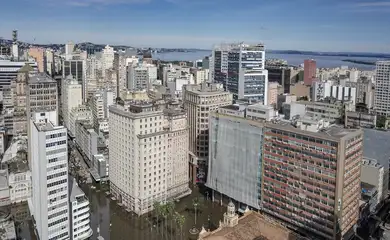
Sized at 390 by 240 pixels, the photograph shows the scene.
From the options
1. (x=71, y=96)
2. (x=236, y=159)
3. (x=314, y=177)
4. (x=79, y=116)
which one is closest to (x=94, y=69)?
(x=71, y=96)

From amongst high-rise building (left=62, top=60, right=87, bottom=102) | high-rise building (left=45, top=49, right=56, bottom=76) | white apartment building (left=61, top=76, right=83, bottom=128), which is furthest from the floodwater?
high-rise building (left=45, top=49, right=56, bottom=76)

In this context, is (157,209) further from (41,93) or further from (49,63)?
(49,63)

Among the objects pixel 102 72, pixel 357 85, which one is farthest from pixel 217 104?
pixel 102 72

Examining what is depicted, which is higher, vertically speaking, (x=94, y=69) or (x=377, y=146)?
(x=94, y=69)

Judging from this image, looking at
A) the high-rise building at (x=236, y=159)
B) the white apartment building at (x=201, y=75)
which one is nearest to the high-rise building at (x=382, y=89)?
the white apartment building at (x=201, y=75)

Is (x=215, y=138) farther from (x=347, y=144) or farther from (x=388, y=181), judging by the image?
(x=388, y=181)

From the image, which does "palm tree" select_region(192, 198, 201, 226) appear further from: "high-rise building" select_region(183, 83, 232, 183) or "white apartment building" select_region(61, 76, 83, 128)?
"white apartment building" select_region(61, 76, 83, 128)

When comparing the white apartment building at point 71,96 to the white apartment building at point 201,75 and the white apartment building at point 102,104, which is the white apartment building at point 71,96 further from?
the white apartment building at point 201,75
